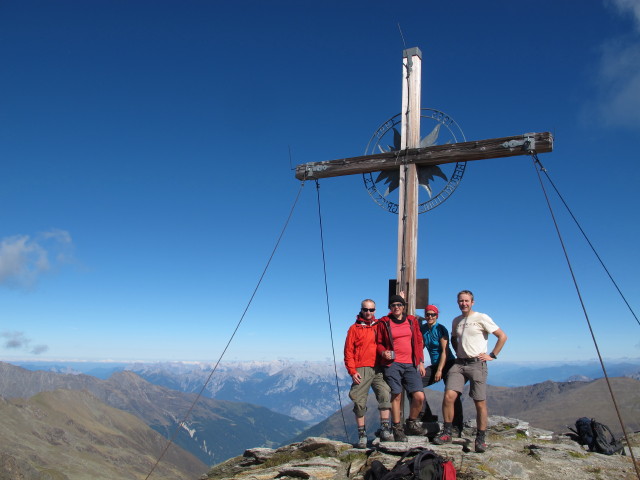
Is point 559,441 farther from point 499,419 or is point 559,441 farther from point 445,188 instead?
point 445,188

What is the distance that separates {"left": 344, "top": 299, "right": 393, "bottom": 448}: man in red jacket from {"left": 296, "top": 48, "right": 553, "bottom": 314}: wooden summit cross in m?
1.87

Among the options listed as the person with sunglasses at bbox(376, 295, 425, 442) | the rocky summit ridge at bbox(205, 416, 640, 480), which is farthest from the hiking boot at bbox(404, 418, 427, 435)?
the rocky summit ridge at bbox(205, 416, 640, 480)

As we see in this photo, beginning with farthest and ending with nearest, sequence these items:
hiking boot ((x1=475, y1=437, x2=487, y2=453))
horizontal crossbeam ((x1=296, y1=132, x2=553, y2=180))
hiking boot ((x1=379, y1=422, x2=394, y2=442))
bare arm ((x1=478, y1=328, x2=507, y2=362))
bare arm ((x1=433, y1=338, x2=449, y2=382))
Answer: horizontal crossbeam ((x1=296, y1=132, x2=553, y2=180))
bare arm ((x1=433, y1=338, x2=449, y2=382))
hiking boot ((x1=379, y1=422, x2=394, y2=442))
bare arm ((x1=478, y1=328, x2=507, y2=362))
hiking boot ((x1=475, y1=437, x2=487, y2=453))

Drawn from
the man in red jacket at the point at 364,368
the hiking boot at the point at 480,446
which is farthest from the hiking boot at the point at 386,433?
the hiking boot at the point at 480,446

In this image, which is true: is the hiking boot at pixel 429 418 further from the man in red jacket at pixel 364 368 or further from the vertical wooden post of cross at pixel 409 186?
the vertical wooden post of cross at pixel 409 186

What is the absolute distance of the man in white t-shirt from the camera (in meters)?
9.41

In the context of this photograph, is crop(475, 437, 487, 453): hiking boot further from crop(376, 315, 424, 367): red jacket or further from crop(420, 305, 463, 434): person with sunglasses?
crop(376, 315, 424, 367): red jacket

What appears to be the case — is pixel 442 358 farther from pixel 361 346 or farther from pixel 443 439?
pixel 361 346

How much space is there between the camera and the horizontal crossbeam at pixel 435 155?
10914 millimetres

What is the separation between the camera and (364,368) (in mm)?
10109

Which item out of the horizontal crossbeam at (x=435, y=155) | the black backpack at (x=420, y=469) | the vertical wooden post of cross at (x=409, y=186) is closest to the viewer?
the black backpack at (x=420, y=469)

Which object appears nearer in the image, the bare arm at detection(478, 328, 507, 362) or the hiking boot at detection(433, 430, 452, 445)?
the bare arm at detection(478, 328, 507, 362)

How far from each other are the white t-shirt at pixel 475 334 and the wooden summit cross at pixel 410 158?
215 centimetres

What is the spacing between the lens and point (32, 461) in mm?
179125
